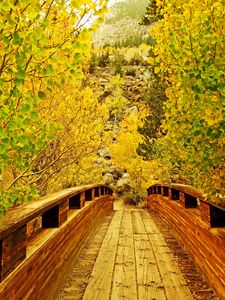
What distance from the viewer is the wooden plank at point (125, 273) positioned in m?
3.35

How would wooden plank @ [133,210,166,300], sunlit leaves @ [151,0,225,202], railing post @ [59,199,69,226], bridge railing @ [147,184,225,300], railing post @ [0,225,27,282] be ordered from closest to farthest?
railing post @ [0,225,27,282] → sunlit leaves @ [151,0,225,202] → bridge railing @ [147,184,225,300] → wooden plank @ [133,210,166,300] → railing post @ [59,199,69,226]

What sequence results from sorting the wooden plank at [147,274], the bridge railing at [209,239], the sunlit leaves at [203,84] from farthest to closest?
the wooden plank at [147,274] < the bridge railing at [209,239] < the sunlit leaves at [203,84]

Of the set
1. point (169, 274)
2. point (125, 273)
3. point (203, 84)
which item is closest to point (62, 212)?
Result: point (125, 273)

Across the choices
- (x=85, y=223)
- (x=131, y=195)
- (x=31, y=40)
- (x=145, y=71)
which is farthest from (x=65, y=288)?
(x=145, y=71)

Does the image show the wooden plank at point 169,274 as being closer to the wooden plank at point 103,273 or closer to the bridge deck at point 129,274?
the bridge deck at point 129,274

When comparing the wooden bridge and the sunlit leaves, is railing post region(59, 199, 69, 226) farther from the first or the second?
the sunlit leaves

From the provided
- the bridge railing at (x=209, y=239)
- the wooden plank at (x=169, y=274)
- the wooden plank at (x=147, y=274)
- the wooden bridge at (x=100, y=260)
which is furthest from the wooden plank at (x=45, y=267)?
the bridge railing at (x=209, y=239)

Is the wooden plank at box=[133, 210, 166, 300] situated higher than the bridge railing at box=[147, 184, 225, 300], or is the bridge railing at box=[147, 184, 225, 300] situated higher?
the bridge railing at box=[147, 184, 225, 300]

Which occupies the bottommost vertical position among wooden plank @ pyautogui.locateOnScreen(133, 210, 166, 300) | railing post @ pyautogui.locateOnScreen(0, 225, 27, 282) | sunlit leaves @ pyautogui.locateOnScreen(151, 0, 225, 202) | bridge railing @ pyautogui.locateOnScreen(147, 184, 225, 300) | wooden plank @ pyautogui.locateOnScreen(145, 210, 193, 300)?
wooden plank @ pyautogui.locateOnScreen(145, 210, 193, 300)

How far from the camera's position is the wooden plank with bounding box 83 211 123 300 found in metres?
3.34

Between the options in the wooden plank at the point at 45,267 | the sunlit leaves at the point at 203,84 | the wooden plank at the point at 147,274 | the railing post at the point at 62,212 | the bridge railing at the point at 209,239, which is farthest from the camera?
the railing post at the point at 62,212

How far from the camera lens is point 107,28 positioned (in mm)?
146625

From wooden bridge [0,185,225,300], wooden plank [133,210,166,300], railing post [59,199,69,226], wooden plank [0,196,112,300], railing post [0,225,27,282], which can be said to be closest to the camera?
railing post [0,225,27,282]

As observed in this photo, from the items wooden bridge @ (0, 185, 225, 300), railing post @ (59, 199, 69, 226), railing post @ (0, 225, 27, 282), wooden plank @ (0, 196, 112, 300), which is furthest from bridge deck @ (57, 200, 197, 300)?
railing post @ (0, 225, 27, 282)
